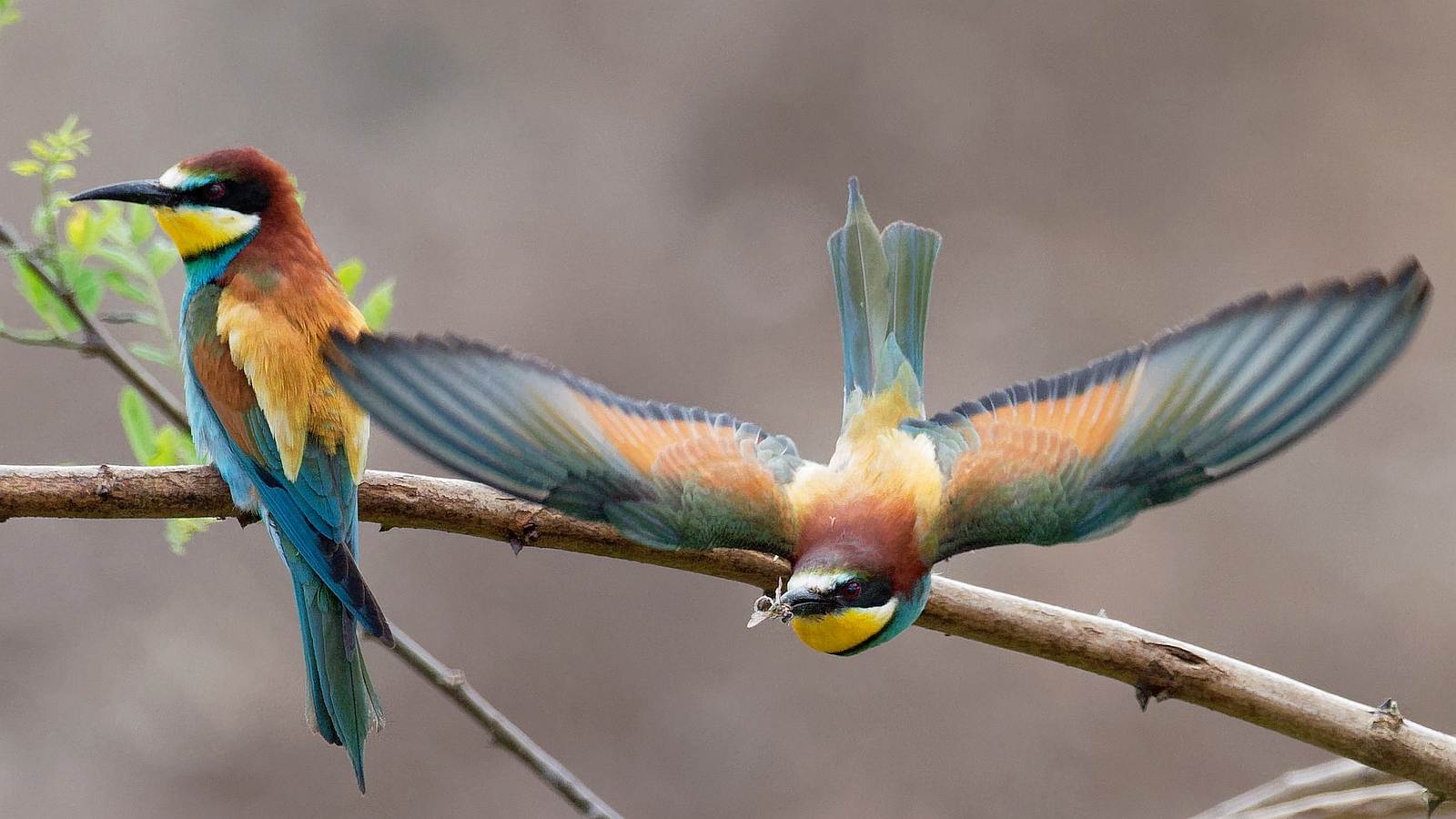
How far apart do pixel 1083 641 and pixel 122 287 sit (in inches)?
32.6

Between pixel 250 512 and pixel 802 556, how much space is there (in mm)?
450

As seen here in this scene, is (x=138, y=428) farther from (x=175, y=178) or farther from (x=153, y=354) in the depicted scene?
(x=175, y=178)

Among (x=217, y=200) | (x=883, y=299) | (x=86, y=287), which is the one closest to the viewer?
(x=86, y=287)

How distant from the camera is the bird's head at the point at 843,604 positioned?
2.94 ft

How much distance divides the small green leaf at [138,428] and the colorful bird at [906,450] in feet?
0.88

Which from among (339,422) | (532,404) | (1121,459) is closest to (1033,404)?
(1121,459)

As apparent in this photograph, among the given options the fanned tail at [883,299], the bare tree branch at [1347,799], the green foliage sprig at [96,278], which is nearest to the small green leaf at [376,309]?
the green foliage sprig at [96,278]

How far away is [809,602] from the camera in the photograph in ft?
2.93

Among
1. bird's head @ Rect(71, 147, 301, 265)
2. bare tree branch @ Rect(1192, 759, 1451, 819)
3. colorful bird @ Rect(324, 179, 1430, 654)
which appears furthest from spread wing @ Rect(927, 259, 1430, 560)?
bird's head @ Rect(71, 147, 301, 265)

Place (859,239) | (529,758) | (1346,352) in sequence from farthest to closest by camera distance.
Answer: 1. (859,239)
2. (529,758)
3. (1346,352)

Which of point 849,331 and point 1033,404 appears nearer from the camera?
point 1033,404

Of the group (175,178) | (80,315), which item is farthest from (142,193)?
(80,315)

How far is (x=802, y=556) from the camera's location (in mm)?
956

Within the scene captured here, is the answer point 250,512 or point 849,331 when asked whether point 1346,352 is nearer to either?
point 849,331
